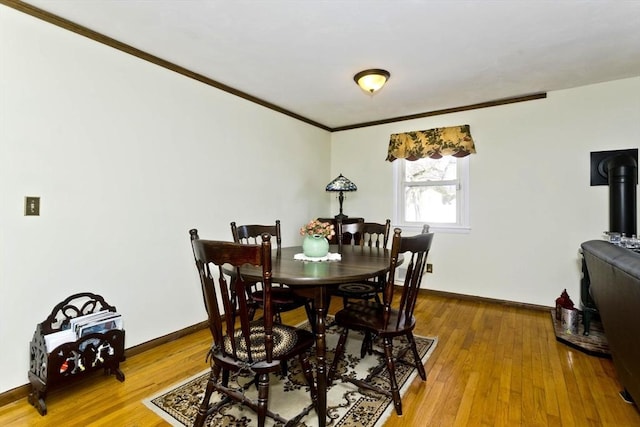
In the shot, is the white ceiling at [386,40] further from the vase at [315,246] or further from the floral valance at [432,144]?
the vase at [315,246]

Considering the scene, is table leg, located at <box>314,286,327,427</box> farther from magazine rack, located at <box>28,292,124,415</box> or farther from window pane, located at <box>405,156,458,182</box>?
window pane, located at <box>405,156,458,182</box>

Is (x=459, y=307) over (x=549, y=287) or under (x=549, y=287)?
under

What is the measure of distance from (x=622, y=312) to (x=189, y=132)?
3.01m

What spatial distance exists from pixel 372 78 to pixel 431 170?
1712 millimetres

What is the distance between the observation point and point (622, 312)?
148 centimetres

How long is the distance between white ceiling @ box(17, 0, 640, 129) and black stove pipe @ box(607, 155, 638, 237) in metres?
0.82

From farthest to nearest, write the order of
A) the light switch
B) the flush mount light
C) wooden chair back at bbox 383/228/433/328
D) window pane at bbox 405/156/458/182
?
window pane at bbox 405/156/458/182, the flush mount light, the light switch, wooden chair back at bbox 383/228/433/328

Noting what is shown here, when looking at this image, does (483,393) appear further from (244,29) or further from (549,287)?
(244,29)

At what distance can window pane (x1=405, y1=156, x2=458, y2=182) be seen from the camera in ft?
12.9

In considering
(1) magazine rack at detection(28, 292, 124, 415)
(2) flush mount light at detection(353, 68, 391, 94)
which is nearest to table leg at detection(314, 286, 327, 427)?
(1) magazine rack at detection(28, 292, 124, 415)

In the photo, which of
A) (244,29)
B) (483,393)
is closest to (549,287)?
(483,393)

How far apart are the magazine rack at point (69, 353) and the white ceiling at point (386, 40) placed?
5.86 feet

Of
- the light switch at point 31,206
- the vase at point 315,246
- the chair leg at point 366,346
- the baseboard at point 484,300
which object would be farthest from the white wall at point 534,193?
the light switch at point 31,206

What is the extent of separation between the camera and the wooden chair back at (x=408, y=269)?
5.35 ft
